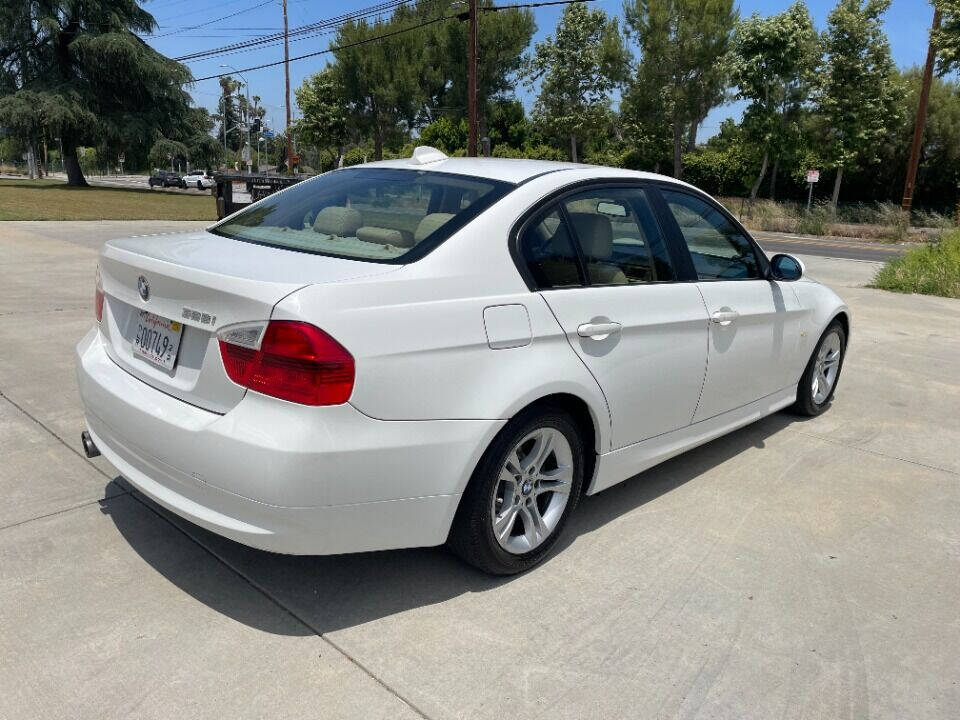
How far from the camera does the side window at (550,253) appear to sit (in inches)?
119

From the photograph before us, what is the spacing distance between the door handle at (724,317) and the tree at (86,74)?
41763 mm

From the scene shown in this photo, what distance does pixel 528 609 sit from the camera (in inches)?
113

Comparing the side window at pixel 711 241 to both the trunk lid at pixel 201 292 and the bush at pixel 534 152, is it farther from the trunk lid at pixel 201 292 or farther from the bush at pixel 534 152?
the bush at pixel 534 152

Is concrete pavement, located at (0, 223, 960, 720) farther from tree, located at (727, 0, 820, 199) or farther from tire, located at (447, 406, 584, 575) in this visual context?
tree, located at (727, 0, 820, 199)

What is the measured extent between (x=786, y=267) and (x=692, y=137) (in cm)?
4189

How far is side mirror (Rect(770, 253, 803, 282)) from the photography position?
453 cm

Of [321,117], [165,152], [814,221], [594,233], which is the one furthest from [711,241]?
[321,117]

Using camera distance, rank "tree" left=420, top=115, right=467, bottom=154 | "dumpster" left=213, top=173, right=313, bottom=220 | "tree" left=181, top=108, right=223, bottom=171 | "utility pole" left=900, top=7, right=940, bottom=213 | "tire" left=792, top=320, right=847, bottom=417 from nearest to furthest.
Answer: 1. "tire" left=792, top=320, right=847, bottom=417
2. "dumpster" left=213, top=173, right=313, bottom=220
3. "utility pole" left=900, top=7, right=940, bottom=213
4. "tree" left=181, top=108, right=223, bottom=171
5. "tree" left=420, top=115, right=467, bottom=154

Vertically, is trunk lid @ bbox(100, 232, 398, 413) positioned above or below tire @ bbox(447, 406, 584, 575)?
above

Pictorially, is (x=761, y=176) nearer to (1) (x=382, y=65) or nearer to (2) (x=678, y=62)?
(2) (x=678, y=62)

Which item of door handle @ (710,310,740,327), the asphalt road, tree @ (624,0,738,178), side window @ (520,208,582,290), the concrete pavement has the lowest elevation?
the concrete pavement

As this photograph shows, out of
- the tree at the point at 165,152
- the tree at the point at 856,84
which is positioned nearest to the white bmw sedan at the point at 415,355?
the tree at the point at 856,84

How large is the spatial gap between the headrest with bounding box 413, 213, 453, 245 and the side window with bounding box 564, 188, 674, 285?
0.55 metres

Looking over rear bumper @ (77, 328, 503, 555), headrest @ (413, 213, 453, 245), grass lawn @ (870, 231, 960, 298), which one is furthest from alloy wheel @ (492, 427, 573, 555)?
grass lawn @ (870, 231, 960, 298)
